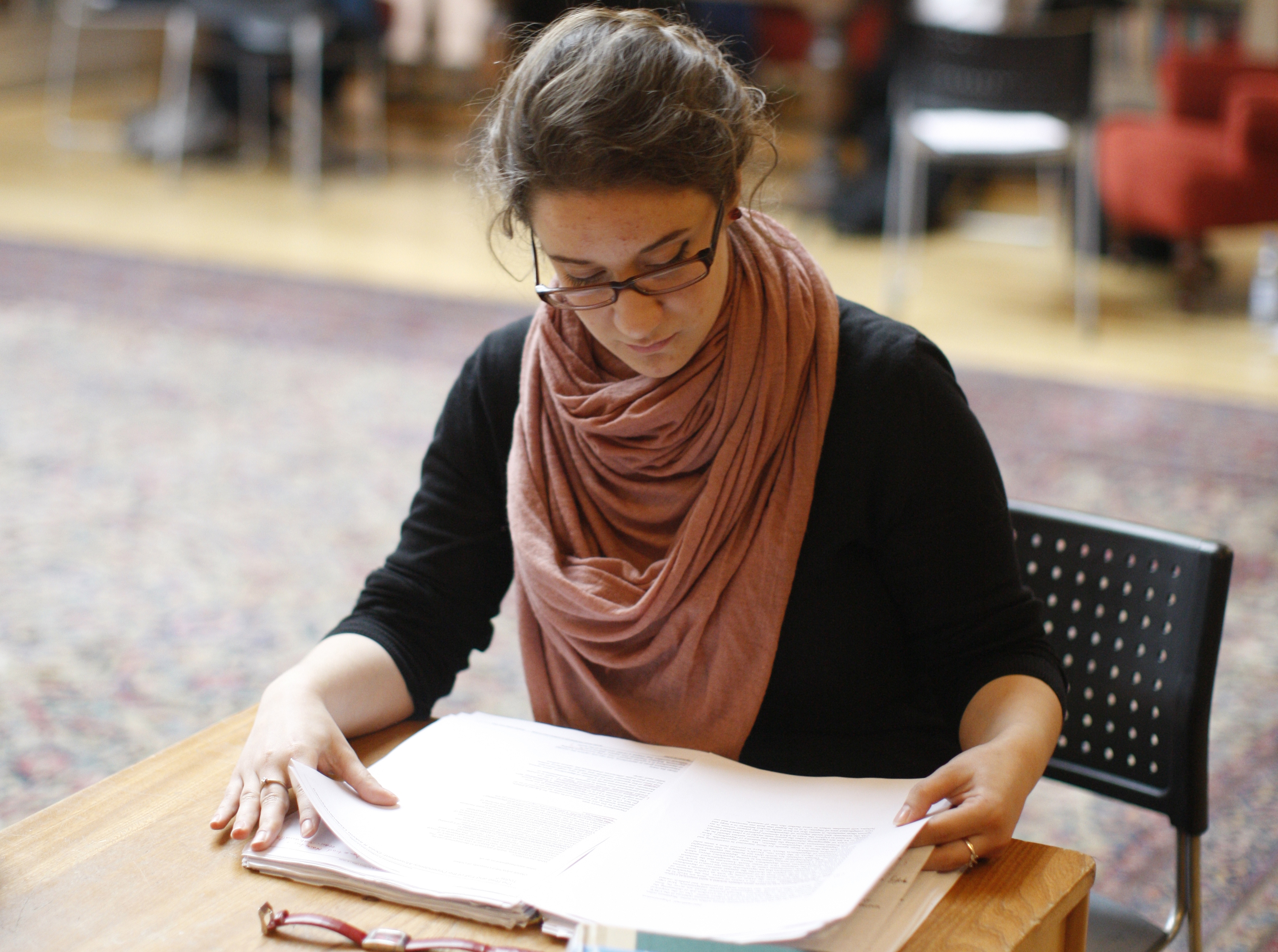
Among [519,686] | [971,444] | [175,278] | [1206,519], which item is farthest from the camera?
[175,278]

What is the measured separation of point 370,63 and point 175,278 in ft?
→ 6.75

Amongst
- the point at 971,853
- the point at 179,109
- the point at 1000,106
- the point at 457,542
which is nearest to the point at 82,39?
the point at 179,109

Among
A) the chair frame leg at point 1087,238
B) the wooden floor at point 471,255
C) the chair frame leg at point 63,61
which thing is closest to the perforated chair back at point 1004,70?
the chair frame leg at point 1087,238

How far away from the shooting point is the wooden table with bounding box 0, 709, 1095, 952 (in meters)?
0.73

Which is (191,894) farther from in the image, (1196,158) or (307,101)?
(307,101)

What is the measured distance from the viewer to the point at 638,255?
37.1 inches

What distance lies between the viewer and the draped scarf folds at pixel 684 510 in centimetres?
99

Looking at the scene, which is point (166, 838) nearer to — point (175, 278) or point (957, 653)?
point (957, 653)

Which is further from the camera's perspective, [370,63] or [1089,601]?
[370,63]

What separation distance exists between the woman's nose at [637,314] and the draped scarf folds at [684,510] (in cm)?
6

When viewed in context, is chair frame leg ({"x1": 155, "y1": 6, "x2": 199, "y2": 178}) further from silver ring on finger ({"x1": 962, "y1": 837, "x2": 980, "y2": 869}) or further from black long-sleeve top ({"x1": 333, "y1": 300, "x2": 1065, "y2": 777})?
silver ring on finger ({"x1": 962, "y1": 837, "x2": 980, "y2": 869})

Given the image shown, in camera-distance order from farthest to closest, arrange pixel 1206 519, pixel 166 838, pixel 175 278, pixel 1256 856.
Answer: pixel 175 278 < pixel 1206 519 < pixel 1256 856 < pixel 166 838

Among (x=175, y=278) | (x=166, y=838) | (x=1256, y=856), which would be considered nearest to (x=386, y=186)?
(x=175, y=278)

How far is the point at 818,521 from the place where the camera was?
1009 millimetres
